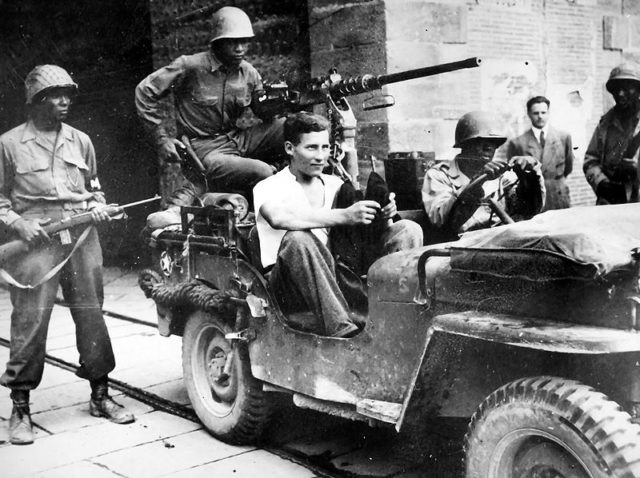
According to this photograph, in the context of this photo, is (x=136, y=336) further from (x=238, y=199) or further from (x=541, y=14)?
(x=541, y=14)

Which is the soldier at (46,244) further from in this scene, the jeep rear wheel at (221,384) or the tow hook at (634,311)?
the tow hook at (634,311)

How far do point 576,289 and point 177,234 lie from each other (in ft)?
10.3

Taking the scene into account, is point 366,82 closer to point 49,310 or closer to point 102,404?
point 49,310

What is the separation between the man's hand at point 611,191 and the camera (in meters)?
7.87

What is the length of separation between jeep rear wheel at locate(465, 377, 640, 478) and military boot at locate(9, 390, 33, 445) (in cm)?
333

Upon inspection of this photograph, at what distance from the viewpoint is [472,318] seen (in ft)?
11.4

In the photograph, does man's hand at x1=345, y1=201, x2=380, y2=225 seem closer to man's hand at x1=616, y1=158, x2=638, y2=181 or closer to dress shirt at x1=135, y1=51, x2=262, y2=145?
dress shirt at x1=135, y1=51, x2=262, y2=145

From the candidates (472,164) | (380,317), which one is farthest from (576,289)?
(472,164)

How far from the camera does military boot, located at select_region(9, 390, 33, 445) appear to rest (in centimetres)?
553

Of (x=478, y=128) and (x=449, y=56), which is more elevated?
(x=449, y=56)

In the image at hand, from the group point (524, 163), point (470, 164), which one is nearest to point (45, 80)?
point (470, 164)

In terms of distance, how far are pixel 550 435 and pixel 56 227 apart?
383cm

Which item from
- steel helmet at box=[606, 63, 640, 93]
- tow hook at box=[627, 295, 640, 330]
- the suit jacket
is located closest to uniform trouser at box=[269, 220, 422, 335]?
tow hook at box=[627, 295, 640, 330]

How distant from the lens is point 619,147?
8.01 metres
